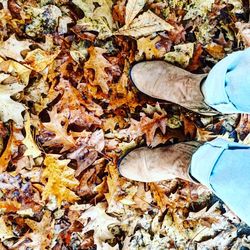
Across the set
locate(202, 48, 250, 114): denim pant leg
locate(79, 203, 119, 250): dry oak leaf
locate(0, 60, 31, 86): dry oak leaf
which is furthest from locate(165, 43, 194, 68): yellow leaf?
locate(79, 203, 119, 250): dry oak leaf

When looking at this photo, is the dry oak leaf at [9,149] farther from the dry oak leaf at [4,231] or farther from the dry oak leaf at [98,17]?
the dry oak leaf at [98,17]

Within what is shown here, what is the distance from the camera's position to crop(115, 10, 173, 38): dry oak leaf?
1.99 meters

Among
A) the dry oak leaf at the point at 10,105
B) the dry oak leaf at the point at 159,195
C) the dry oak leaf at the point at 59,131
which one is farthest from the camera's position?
the dry oak leaf at the point at 159,195

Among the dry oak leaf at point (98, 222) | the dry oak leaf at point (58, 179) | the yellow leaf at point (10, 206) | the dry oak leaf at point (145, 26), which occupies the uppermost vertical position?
the dry oak leaf at point (145, 26)

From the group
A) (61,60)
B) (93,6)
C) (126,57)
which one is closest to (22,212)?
(61,60)

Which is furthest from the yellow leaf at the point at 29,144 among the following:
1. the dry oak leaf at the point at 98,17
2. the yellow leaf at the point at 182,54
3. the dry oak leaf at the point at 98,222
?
the yellow leaf at the point at 182,54

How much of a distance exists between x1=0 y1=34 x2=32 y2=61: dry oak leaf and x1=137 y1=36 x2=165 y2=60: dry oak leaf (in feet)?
1.76

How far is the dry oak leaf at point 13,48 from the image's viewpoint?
1794 mm

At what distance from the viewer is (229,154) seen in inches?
59.2

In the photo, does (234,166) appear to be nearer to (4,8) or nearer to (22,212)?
(22,212)

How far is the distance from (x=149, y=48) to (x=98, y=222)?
87 centimetres

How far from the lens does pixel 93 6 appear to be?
6.40 ft

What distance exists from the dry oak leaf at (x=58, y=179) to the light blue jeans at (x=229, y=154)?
23.2 inches

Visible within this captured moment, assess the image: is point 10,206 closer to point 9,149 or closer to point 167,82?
point 9,149
